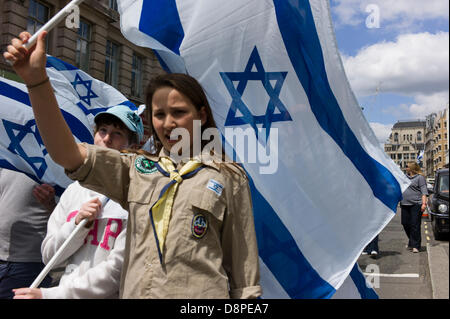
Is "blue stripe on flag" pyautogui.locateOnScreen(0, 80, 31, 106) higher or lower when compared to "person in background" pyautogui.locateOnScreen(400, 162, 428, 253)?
higher

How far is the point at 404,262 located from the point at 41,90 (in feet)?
22.4

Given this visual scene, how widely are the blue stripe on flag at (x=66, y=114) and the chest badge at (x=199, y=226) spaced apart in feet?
6.79

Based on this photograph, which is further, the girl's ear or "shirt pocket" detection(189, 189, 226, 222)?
the girl's ear

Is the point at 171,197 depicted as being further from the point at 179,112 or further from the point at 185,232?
the point at 179,112

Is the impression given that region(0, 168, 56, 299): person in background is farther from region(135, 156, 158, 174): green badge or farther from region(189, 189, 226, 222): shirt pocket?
region(189, 189, 226, 222): shirt pocket

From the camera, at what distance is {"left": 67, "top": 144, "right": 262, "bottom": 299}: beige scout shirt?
133cm

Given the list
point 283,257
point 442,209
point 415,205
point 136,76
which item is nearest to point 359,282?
point 283,257

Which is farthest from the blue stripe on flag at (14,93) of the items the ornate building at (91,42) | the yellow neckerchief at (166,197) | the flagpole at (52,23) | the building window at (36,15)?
the building window at (36,15)

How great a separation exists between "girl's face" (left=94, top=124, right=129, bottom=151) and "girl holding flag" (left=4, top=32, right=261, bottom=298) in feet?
1.86

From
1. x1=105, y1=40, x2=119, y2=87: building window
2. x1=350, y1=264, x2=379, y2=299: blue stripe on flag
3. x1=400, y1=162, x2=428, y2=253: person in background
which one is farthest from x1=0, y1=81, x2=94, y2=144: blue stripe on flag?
x1=105, y1=40, x2=119, y2=87: building window

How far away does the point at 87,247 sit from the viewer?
1692 mm

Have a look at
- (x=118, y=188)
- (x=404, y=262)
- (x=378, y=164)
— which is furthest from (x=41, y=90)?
(x=404, y=262)

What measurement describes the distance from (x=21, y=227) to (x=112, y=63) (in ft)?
57.4

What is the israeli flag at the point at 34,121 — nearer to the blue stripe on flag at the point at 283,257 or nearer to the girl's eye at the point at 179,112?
the blue stripe on flag at the point at 283,257
